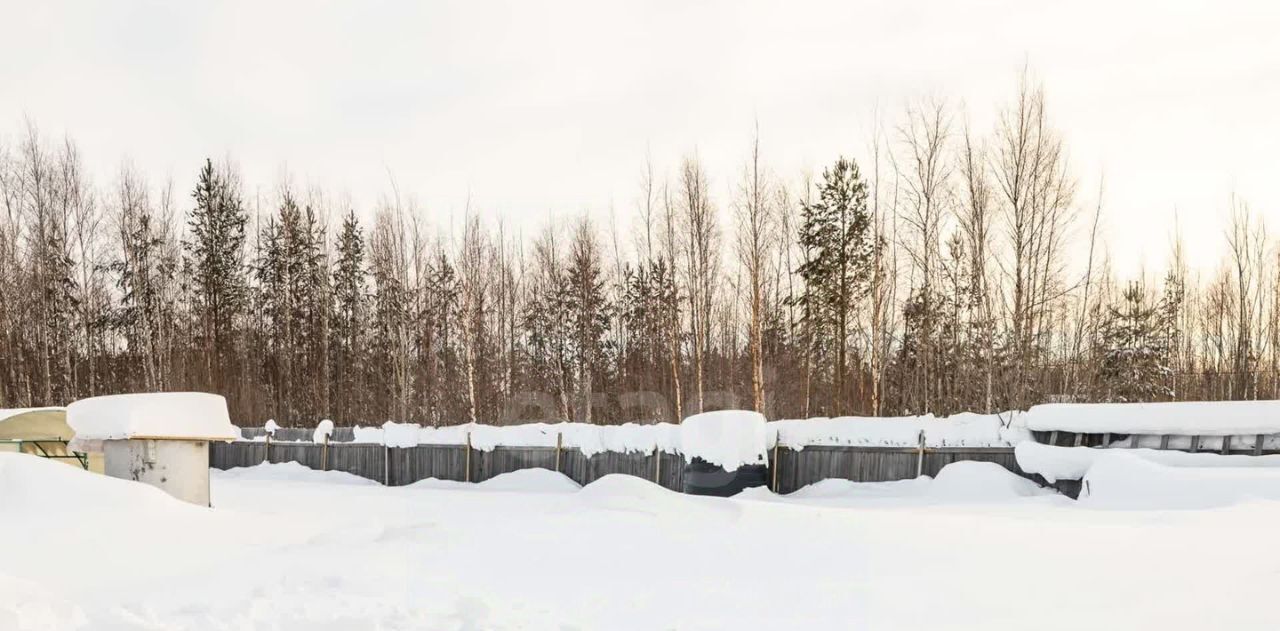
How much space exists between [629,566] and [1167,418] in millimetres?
7405

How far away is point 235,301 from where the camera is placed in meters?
34.1

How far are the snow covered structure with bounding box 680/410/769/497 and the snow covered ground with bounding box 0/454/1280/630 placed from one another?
157 inches

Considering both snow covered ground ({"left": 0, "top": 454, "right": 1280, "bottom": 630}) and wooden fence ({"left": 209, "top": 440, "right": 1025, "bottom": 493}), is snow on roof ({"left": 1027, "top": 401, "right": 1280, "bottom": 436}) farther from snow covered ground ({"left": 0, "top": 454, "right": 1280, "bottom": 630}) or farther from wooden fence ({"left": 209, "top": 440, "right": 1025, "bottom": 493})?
snow covered ground ({"left": 0, "top": 454, "right": 1280, "bottom": 630})

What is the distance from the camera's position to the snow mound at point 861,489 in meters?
13.0

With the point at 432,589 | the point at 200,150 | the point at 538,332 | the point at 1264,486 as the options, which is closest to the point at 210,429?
the point at 432,589

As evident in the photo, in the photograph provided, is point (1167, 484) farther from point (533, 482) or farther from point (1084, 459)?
point (533, 482)

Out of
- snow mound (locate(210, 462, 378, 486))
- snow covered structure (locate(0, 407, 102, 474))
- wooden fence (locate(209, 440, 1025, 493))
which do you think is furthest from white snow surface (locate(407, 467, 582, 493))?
snow covered structure (locate(0, 407, 102, 474))

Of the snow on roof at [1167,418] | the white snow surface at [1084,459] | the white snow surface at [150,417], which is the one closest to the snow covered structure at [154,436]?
the white snow surface at [150,417]

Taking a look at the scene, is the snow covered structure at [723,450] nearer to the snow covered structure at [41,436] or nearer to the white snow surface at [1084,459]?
the white snow surface at [1084,459]

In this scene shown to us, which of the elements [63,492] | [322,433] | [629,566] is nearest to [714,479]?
[629,566]

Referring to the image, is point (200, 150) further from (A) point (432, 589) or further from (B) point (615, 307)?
(A) point (432, 589)

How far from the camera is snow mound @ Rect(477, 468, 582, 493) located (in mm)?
16609

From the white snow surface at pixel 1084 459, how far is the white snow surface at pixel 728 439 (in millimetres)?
3733

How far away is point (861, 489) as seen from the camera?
535 inches
